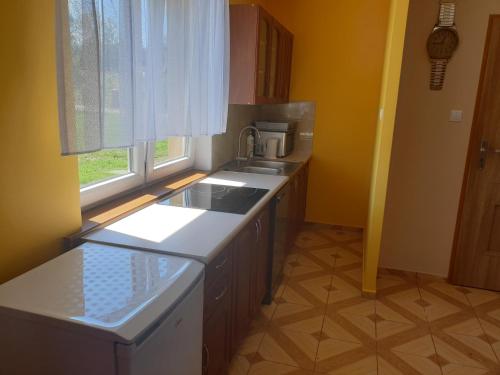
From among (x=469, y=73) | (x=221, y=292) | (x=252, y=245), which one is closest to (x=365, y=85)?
(x=469, y=73)

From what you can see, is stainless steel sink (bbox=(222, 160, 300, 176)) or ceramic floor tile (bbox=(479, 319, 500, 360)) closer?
ceramic floor tile (bbox=(479, 319, 500, 360))

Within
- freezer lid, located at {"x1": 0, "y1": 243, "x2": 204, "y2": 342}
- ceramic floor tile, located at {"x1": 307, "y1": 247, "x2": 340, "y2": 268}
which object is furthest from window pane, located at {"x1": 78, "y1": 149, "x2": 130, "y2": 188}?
ceramic floor tile, located at {"x1": 307, "y1": 247, "x2": 340, "y2": 268}

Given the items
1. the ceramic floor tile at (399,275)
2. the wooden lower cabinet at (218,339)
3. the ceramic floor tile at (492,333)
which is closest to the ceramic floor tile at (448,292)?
the ceramic floor tile at (399,275)

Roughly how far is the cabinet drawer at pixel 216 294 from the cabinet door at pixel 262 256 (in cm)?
51

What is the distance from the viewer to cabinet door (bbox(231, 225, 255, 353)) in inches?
73.7

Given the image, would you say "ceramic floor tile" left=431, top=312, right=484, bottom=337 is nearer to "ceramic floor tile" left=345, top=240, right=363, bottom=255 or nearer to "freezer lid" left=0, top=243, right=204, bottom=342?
"ceramic floor tile" left=345, top=240, right=363, bottom=255

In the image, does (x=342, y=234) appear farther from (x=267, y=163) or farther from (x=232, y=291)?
(x=232, y=291)

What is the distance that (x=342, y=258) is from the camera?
362 cm

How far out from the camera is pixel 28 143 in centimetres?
131

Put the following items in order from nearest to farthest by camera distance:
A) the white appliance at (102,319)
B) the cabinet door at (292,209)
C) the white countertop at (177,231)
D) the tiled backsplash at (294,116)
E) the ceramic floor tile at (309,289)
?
the white appliance at (102,319), the white countertop at (177,231), the ceramic floor tile at (309,289), the cabinet door at (292,209), the tiled backsplash at (294,116)

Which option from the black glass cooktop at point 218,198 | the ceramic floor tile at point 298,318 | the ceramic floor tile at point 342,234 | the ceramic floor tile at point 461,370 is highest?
the black glass cooktop at point 218,198

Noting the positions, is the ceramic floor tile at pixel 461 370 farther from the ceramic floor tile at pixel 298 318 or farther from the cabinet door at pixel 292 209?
the cabinet door at pixel 292 209

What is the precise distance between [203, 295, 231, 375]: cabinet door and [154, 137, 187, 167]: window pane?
3.75 ft

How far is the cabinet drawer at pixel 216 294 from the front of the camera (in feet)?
5.02
